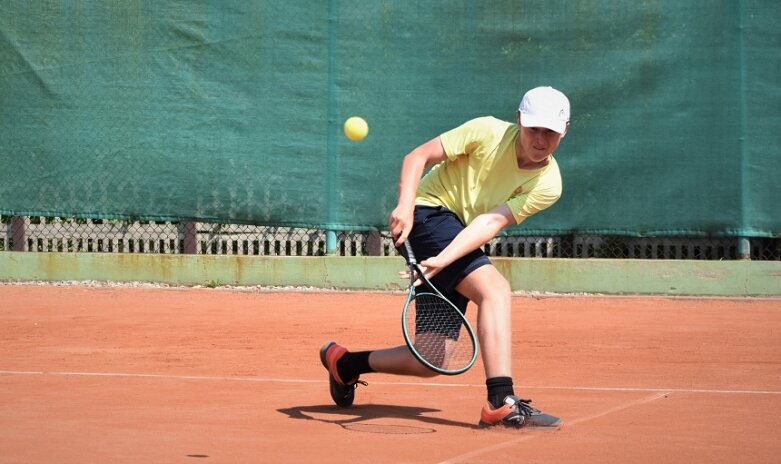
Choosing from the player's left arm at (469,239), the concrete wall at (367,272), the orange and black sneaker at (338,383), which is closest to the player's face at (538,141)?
the player's left arm at (469,239)

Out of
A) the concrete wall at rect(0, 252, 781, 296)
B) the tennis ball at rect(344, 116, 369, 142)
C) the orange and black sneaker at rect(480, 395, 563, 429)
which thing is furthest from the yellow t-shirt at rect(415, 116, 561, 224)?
the concrete wall at rect(0, 252, 781, 296)

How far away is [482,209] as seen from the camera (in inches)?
171

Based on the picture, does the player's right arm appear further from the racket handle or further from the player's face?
the player's face

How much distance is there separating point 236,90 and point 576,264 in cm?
272

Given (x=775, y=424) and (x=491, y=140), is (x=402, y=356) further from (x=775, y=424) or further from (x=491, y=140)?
(x=775, y=424)

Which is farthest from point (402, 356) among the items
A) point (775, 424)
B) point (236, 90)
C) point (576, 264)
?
point (236, 90)

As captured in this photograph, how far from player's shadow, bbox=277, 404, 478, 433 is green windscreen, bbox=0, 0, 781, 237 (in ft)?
12.8

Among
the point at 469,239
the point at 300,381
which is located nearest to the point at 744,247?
the point at 300,381

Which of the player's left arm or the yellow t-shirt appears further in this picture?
the yellow t-shirt

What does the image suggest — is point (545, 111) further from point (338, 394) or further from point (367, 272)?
point (367, 272)

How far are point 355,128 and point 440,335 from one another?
3.84m

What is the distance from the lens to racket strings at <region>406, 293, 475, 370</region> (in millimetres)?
4109

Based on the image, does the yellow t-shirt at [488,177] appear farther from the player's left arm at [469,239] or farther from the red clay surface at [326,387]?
the red clay surface at [326,387]

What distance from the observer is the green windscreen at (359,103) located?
27.1 feet
